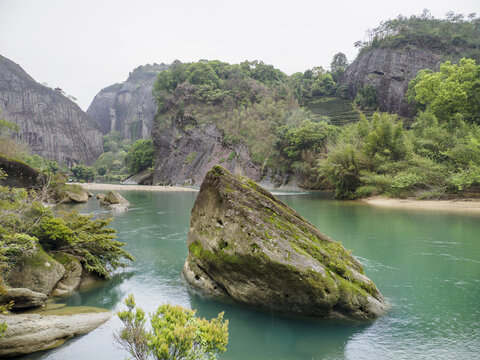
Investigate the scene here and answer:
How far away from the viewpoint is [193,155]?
63219 mm

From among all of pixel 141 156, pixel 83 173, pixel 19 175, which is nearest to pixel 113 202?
pixel 19 175

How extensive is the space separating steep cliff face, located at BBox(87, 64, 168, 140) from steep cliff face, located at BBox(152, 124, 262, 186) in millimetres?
73741

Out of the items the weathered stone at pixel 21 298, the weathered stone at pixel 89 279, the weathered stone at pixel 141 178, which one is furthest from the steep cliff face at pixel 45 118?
the weathered stone at pixel 21 298

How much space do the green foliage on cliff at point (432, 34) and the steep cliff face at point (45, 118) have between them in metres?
101

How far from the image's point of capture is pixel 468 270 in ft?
30.8

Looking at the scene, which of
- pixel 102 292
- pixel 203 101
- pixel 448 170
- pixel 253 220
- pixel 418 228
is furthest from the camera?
pixel 203 101

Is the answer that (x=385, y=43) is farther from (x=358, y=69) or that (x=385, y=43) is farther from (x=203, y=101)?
(x=203, y=101)

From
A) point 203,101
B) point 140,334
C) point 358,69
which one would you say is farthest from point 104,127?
point 140,334

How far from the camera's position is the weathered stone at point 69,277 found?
25.6 feet

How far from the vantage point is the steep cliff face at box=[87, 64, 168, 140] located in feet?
458

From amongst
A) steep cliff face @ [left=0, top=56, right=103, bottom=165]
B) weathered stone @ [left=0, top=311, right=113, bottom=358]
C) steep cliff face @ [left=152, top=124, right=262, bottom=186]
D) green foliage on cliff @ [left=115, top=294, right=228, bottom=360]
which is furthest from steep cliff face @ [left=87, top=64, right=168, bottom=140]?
green foliage on cliff @ [left=115, top=294, right=228, bottom=360]

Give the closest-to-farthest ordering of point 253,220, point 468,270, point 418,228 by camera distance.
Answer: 1. point 253,220
2. point 468,270
3. point 418,228

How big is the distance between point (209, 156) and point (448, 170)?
4278cm

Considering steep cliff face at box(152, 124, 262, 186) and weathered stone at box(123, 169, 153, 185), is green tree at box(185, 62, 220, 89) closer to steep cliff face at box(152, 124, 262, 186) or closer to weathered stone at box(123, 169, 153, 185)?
steep cliff face at box(152, 124, 262, 186)
